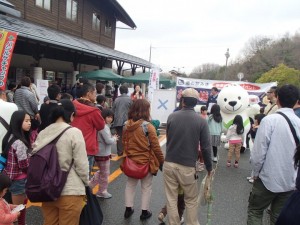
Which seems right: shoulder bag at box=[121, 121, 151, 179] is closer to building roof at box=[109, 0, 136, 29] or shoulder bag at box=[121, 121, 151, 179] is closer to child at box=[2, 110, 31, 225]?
child at box=[2, 110, 31, 225]

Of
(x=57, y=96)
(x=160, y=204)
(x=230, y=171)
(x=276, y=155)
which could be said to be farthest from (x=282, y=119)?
(x=230, y=171)

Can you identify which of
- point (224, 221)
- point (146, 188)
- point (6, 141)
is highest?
point (6, 141)

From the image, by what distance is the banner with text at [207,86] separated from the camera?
36.3ft

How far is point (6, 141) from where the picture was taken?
3188 mm

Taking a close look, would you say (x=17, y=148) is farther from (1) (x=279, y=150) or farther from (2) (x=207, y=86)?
(2) (x=207, y=86)

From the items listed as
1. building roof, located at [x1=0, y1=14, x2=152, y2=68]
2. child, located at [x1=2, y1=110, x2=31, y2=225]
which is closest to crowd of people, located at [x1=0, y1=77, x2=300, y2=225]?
child, located at [x1=2, y1=110, x2=31, y2=225]

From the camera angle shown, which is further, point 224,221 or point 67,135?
point 224,221

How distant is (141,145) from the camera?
153 inches

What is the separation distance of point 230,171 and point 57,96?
3.90 m

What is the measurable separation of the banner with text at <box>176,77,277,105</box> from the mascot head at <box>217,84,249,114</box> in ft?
6.46

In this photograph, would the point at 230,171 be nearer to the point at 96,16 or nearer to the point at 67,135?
the point at 67,135

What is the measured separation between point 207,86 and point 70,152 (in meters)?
9.41

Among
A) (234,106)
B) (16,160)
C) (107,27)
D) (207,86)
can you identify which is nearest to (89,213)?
(16,160)

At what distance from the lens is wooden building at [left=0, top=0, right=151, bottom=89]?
1097 cm
